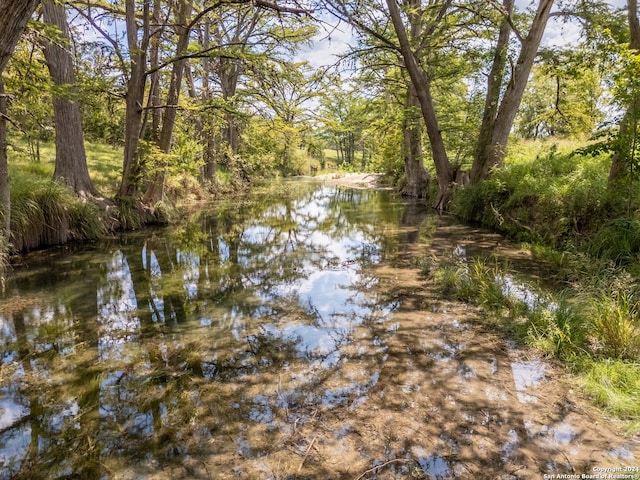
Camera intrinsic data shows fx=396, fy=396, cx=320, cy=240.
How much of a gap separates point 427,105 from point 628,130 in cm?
706

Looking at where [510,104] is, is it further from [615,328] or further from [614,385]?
[614,385]

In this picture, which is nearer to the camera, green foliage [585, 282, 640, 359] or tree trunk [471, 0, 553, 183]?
green foliage [585, 282, 640, 359]

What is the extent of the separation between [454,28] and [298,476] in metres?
12.8

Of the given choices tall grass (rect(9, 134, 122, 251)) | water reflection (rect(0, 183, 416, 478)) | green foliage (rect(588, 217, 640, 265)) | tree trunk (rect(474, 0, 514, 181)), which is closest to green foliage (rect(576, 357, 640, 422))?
water reflection (rect(0, 183, 416, 478))

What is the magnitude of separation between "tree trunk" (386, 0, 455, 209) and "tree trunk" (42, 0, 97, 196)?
26.0 feet

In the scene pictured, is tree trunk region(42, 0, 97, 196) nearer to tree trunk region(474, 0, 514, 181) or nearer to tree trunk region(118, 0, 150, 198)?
tree trunk region(118, 0, 150, 198)

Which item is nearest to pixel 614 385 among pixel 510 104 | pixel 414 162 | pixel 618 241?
pixel 618 241

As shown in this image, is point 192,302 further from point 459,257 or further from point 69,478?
point 459,257

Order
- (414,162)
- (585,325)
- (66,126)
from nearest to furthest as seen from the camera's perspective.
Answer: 1. (585,325)
2. (66,126)
3. (414,162)

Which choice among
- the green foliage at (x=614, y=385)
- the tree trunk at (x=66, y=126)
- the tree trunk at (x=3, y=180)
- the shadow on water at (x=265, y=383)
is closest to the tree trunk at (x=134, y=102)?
the tree trunk at (x=66, y=126)

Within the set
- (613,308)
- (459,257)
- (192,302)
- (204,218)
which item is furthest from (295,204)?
(613,308)

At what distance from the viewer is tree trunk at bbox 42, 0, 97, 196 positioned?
8922 mm

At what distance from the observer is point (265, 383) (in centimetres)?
328

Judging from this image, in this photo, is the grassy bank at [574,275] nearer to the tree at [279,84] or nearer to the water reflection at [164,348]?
the water reflection at [164,348]
